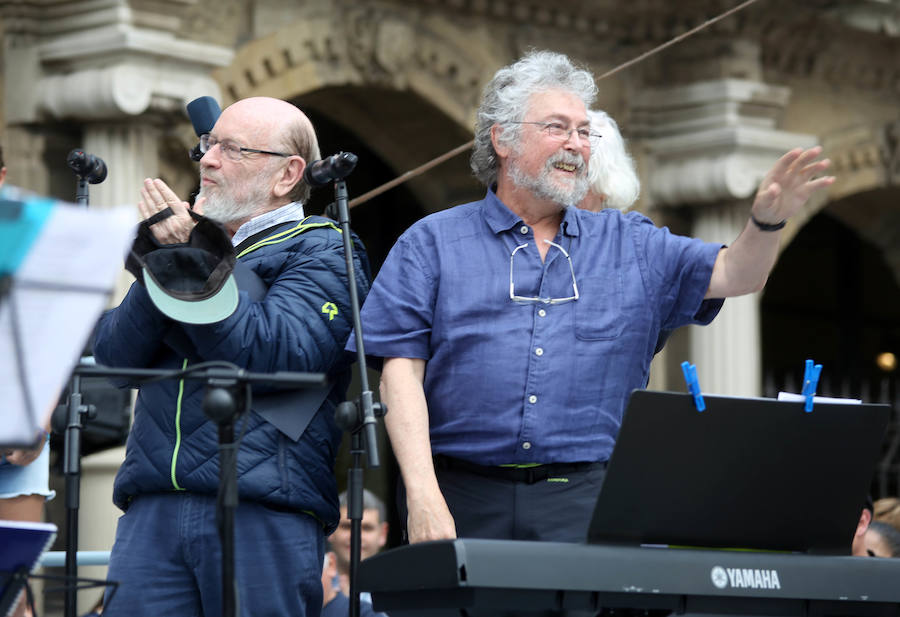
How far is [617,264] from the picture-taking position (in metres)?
3.58

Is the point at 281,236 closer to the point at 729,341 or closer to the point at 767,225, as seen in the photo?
the point at 767,225

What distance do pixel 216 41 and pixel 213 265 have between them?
4.70 metres

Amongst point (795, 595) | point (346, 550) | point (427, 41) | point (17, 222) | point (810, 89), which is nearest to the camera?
point (17, 222)

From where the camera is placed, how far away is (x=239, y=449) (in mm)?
3367

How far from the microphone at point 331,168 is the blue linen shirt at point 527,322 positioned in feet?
0.86

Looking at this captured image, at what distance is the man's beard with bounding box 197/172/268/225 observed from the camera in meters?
3.66

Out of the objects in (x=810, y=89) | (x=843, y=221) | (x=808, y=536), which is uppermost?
(x=810, y=89)

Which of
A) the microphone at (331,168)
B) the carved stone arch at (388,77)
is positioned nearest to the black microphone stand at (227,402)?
the microphone at (331,168)

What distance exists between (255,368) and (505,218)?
0.69m

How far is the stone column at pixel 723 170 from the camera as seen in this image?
912 centimetres

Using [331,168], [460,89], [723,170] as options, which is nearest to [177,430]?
[331,168]

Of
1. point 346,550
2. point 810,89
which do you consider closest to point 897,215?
point 810,89

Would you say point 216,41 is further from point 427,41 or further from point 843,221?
point 843,221

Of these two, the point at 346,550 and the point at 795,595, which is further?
the point at 346,550
